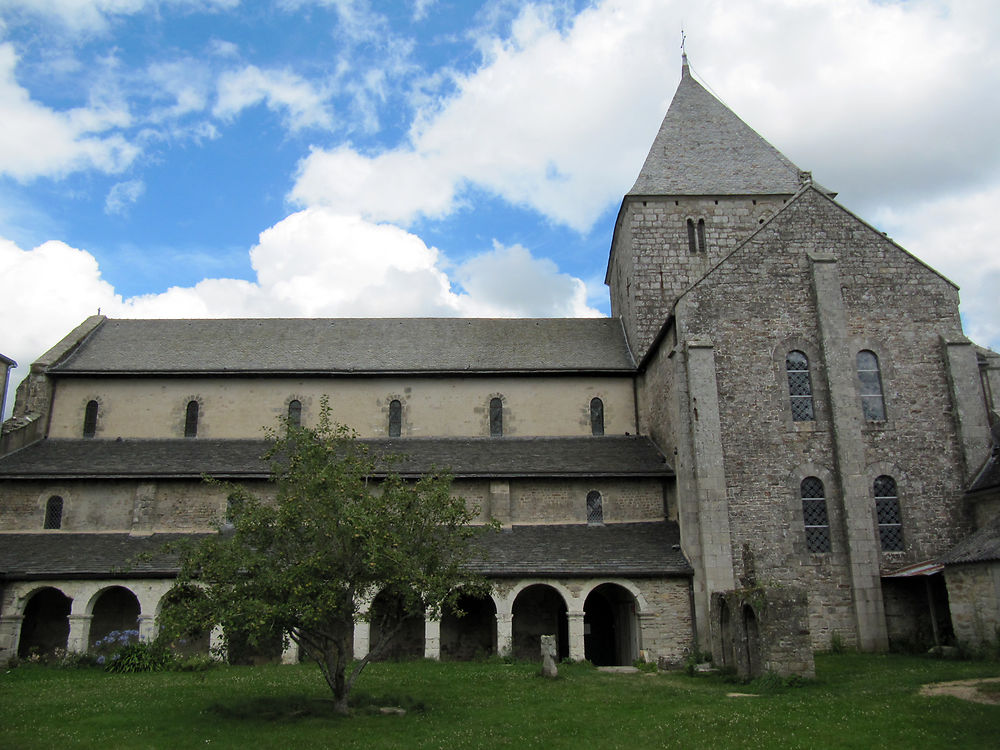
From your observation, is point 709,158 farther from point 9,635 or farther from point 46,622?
point 9,635

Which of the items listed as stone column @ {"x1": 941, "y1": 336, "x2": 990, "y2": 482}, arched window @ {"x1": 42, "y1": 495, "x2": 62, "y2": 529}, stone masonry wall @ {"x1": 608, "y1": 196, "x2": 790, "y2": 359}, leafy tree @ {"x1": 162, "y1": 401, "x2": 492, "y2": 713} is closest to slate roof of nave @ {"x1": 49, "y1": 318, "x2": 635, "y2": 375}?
stone masonry wall @ {"x1": 608, "y1": 196, "x2": 790, "y2": 359}

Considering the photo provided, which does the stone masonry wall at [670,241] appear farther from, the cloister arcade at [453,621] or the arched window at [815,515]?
the cloister arcade at [453,621]

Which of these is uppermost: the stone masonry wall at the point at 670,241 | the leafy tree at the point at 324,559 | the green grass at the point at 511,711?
the stone masonry wall at the point at 670,241

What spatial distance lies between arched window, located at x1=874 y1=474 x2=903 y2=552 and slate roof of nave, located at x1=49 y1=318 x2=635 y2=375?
31.5 ft

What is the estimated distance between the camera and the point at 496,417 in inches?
1143

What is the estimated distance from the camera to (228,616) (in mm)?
13836

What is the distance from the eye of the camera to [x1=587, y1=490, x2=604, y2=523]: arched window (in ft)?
84.3

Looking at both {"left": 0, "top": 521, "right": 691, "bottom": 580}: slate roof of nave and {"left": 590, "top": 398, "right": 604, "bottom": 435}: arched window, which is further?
{"left": 590, "top": 398, "right": 604, "bottom": 435}: arched window

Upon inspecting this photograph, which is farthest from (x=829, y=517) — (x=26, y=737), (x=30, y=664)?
(x=30, y=664)

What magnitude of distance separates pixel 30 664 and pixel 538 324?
2119 centimetres

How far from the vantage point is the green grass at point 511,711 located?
12.5 m

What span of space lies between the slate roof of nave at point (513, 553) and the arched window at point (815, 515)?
11.9 ft

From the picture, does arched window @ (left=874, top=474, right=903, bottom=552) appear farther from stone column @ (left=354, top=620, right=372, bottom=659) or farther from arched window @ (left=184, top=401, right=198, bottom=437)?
arched window @ (left=184, top=401, right=198, bottom=437)

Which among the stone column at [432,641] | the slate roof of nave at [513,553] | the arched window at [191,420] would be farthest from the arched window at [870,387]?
the arched window at [191,420]
